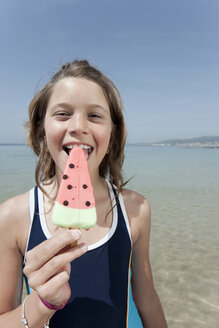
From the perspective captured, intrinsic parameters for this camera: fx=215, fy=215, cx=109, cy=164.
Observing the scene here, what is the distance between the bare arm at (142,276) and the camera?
6.61 ft

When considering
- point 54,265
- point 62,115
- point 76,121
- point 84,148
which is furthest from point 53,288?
point 62,115

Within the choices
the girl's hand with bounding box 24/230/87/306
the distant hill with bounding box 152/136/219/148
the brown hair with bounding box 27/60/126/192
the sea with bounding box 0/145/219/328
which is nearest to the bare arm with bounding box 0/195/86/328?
the girl's hand with bounding box 24/230/87/306

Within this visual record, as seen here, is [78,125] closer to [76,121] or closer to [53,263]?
[76,121]

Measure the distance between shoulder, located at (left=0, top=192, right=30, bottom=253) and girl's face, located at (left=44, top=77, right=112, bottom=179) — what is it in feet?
1.58

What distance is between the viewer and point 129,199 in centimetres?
214

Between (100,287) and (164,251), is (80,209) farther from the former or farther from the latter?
(164,251)

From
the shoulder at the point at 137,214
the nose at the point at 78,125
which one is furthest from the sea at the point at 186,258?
the nose at the point at 78,125

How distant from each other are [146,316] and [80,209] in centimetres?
141

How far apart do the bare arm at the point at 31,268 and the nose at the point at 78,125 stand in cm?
76

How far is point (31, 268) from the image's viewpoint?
1.18 m

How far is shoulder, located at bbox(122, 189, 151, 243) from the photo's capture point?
2.01 m

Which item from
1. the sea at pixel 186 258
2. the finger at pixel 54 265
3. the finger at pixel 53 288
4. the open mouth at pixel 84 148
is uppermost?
the open mouth at pixel 84 148

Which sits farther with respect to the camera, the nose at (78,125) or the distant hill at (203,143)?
the distant hill at (203,143)

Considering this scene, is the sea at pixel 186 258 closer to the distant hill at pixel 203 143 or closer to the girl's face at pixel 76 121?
the girl's face at pixel 76 121
